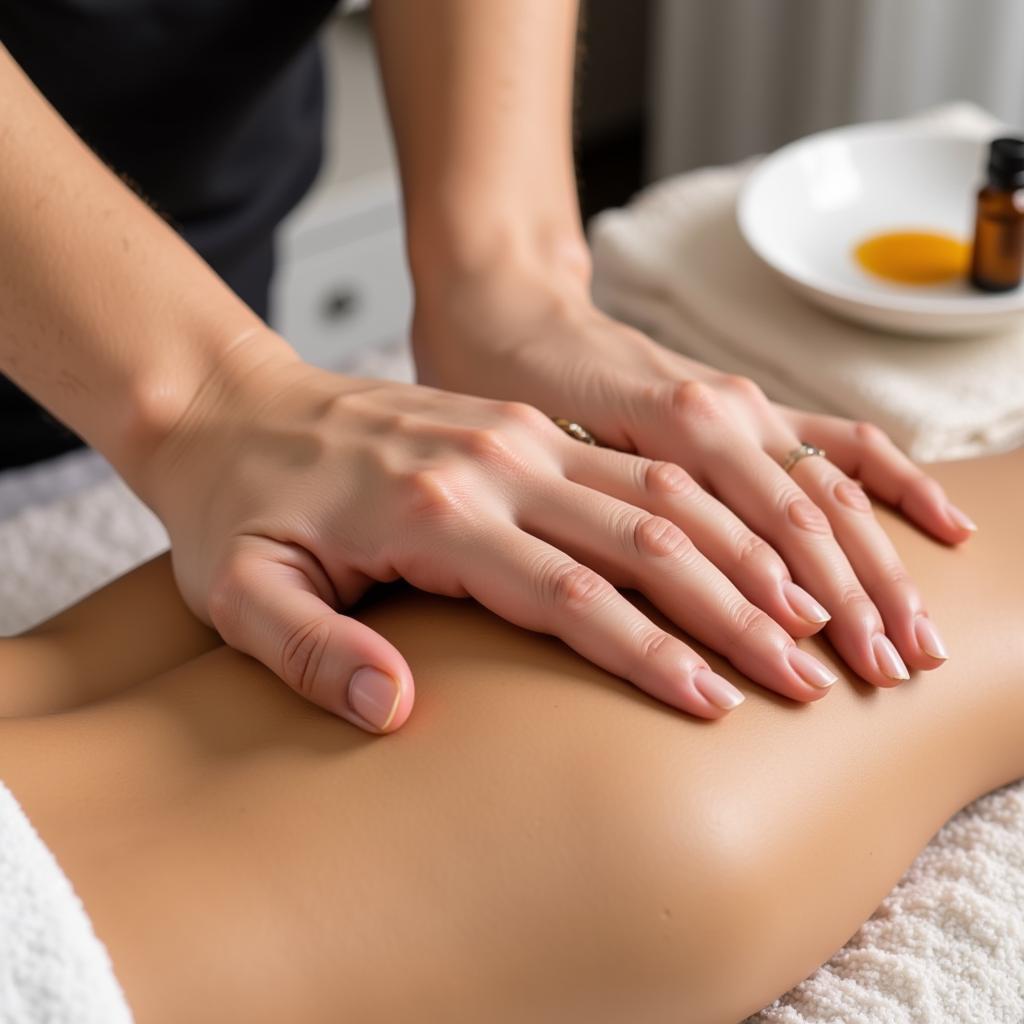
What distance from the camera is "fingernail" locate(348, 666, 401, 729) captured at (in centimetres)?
64

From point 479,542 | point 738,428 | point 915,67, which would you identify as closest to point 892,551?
point 738,428

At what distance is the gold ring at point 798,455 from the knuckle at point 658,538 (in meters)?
0.13

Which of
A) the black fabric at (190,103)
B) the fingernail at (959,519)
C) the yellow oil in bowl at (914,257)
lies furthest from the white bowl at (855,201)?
the black fabric at (190,103)

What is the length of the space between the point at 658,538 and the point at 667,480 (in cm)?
6

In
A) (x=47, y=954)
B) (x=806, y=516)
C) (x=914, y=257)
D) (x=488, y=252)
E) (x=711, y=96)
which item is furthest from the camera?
(x=711, y=96)

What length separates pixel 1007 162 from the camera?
3.52ft

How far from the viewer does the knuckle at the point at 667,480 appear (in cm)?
74

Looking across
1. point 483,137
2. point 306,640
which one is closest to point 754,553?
point 306,640

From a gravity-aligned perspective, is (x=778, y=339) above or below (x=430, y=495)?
below

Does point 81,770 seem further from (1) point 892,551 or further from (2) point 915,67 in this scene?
(2) point 915,67

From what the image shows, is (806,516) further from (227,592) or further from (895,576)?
(227,592)

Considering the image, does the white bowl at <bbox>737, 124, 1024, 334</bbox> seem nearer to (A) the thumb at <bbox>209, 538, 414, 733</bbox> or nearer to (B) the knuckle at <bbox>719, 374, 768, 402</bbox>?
(B) the knuckle at <bbox>719, 374, 768, 402</bbox>

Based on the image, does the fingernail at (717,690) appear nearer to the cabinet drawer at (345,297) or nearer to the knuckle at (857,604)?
the knuckle at (857,604)

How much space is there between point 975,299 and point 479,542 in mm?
645
